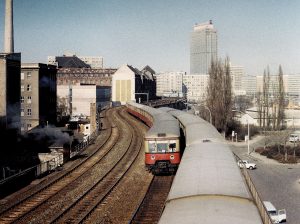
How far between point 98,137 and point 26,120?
28012 mm

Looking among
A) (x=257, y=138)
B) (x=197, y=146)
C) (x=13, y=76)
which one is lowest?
(x=257, y=138)

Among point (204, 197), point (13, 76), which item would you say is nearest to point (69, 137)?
point (13, 76)

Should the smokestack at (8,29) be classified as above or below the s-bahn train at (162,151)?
above

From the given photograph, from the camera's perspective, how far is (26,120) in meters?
69.5

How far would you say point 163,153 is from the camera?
25.3 metres

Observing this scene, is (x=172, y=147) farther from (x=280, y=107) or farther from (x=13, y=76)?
(x=280, y=107)

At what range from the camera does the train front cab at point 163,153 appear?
83.0 feet

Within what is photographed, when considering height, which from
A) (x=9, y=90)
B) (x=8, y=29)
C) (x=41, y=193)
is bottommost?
(x=41, y=193)

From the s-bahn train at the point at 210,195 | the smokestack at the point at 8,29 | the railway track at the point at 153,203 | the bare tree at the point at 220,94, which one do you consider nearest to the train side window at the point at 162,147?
the railway track at the point at 153,203

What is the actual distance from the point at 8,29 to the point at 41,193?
161ft

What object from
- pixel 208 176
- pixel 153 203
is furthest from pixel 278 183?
pixel 208 176

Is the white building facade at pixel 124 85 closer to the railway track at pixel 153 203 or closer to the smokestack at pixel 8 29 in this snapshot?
the smokestack at pixel 8 29

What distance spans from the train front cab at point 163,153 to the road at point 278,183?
28.8 ft

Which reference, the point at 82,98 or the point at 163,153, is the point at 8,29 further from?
the point at 163,153
